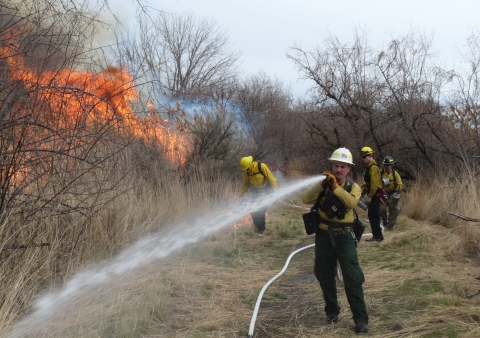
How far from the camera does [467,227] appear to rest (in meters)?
7.22

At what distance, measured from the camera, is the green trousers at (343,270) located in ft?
14.6

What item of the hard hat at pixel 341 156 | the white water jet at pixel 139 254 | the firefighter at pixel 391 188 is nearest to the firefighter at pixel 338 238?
the hard hat at pixel 341 156

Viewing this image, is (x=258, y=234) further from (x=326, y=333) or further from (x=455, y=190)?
(x=326, y=333)

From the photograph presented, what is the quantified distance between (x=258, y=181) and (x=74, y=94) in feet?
A: 18.3

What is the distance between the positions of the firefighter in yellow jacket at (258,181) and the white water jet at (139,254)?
17 cm

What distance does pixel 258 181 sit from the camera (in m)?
9.85

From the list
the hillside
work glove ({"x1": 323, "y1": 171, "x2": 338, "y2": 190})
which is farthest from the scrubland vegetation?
work glove ({"x1": 323, "y1": 171, "x2": 338, "y2": 190})

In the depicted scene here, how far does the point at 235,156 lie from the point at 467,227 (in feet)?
24.8

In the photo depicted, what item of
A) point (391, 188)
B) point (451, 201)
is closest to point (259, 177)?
point (391, 188)

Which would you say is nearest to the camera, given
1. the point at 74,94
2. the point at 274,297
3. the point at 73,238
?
the point at 74,94

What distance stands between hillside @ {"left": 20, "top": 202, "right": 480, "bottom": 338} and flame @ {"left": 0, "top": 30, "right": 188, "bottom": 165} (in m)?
1.90

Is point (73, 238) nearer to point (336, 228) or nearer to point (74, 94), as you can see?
point (74, 94)

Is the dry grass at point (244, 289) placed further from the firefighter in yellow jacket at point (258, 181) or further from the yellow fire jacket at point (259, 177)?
the yellow fire jacket at point (259, 177)

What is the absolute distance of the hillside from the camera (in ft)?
14.5
